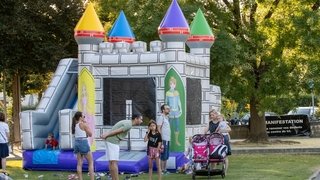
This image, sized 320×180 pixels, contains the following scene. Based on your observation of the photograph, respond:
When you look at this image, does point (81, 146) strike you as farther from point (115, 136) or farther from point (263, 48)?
point (263, 48)

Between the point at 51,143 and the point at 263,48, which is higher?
the point at 263,48

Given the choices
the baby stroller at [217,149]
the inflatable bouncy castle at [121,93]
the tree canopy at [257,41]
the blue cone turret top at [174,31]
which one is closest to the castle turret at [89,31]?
the inflatable bouncy castle at [121,93]

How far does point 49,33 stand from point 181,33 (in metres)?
10.3

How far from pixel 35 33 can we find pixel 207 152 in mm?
12209

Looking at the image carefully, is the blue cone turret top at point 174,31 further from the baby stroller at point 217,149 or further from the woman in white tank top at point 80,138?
the woman in white tank top at point 80,138

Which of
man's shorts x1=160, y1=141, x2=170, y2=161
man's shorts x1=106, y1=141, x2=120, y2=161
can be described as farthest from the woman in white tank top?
man's shorts x1=160, y1=141, x2=170, y2=161

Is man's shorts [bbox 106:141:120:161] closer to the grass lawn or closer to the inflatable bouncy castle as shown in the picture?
the grass lawn

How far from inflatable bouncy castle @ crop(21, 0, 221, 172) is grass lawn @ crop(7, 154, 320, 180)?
0.89 meters

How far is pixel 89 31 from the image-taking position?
1828cm

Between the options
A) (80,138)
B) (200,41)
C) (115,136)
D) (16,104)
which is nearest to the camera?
(115,136)

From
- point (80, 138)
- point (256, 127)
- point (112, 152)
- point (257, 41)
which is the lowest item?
point (256, 127)

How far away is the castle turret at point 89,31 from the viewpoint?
18250 millimetres

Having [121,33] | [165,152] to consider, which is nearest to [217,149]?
[165,152]

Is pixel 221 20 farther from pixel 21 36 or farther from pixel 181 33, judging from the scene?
pixel 181 33
